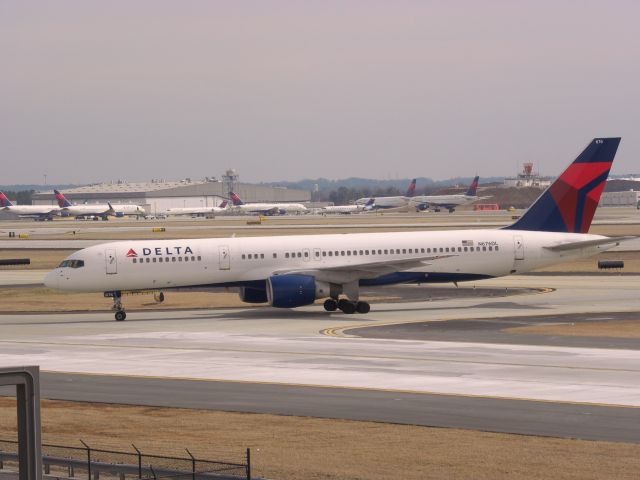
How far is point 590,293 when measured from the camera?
62062mm

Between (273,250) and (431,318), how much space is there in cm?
986

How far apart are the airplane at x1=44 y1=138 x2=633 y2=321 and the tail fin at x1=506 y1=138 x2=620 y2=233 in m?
0.06

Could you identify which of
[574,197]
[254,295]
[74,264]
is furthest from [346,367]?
[574,197]

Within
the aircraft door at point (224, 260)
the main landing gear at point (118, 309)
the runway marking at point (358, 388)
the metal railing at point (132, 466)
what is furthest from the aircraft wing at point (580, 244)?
the metal railing at point (132, 466)

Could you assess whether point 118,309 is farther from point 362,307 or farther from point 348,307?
point 362,307

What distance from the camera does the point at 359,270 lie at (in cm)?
5569

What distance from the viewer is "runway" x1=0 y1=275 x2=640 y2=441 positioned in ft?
95.5

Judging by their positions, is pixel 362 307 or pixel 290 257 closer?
pixel 362 307

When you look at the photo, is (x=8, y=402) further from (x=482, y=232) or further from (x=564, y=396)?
(x=482, y=232)

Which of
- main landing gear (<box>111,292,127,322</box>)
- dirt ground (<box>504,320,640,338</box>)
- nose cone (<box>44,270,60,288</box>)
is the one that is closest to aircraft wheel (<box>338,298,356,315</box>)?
dirt ground (<box>504,320,640,338</box>)

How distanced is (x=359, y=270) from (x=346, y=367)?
1858cm

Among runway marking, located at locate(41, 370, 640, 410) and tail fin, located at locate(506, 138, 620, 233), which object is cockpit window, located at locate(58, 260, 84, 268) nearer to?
runway marking, located at locate(41, 370, 640, 410)

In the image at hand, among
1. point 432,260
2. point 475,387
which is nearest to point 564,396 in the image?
point 475,387

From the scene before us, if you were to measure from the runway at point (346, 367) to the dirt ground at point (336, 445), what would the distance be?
4.31ft
